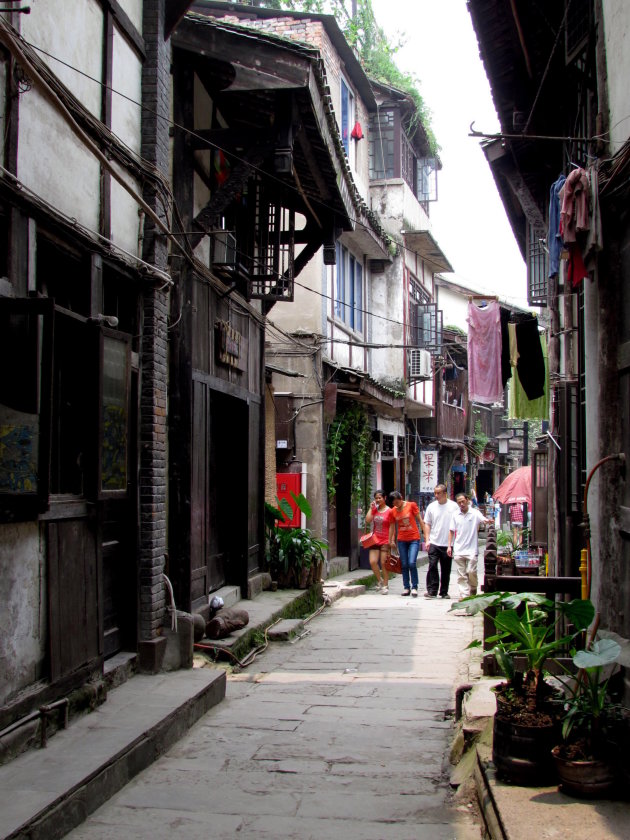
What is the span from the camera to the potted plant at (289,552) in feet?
39.8

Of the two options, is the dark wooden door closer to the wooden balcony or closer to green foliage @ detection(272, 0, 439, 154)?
green foliage @ detection(272, 0, 439, 154)

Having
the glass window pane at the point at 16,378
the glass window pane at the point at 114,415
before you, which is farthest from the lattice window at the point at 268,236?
the glass window pane at the point at 16,378

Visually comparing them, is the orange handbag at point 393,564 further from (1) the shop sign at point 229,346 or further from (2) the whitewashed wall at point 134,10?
(2) the whitewashed wall at point 134,10

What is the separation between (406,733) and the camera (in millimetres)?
6461

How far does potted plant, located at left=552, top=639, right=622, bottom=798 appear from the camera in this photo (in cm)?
405

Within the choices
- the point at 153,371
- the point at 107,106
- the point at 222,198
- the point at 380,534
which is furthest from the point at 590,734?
the point at 380,534

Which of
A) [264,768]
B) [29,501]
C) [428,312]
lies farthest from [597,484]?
[428,312]

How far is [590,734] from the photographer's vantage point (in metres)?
4.22

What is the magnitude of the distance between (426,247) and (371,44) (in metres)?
5.42

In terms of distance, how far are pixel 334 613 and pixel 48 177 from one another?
8.55 m

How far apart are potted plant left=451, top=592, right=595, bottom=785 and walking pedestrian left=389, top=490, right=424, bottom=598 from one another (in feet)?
30.1

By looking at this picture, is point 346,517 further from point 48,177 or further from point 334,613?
point 48,177

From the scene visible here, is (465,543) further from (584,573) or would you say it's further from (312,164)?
(584,573)

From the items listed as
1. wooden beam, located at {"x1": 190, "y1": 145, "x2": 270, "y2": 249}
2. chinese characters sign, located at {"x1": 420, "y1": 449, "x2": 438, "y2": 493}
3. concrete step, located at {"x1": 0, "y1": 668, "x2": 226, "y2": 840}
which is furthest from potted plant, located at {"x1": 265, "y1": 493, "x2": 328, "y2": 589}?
chinese characters sign, located at {"x1": 420, "y1": 449, "x2": 438, "y2": 493}
